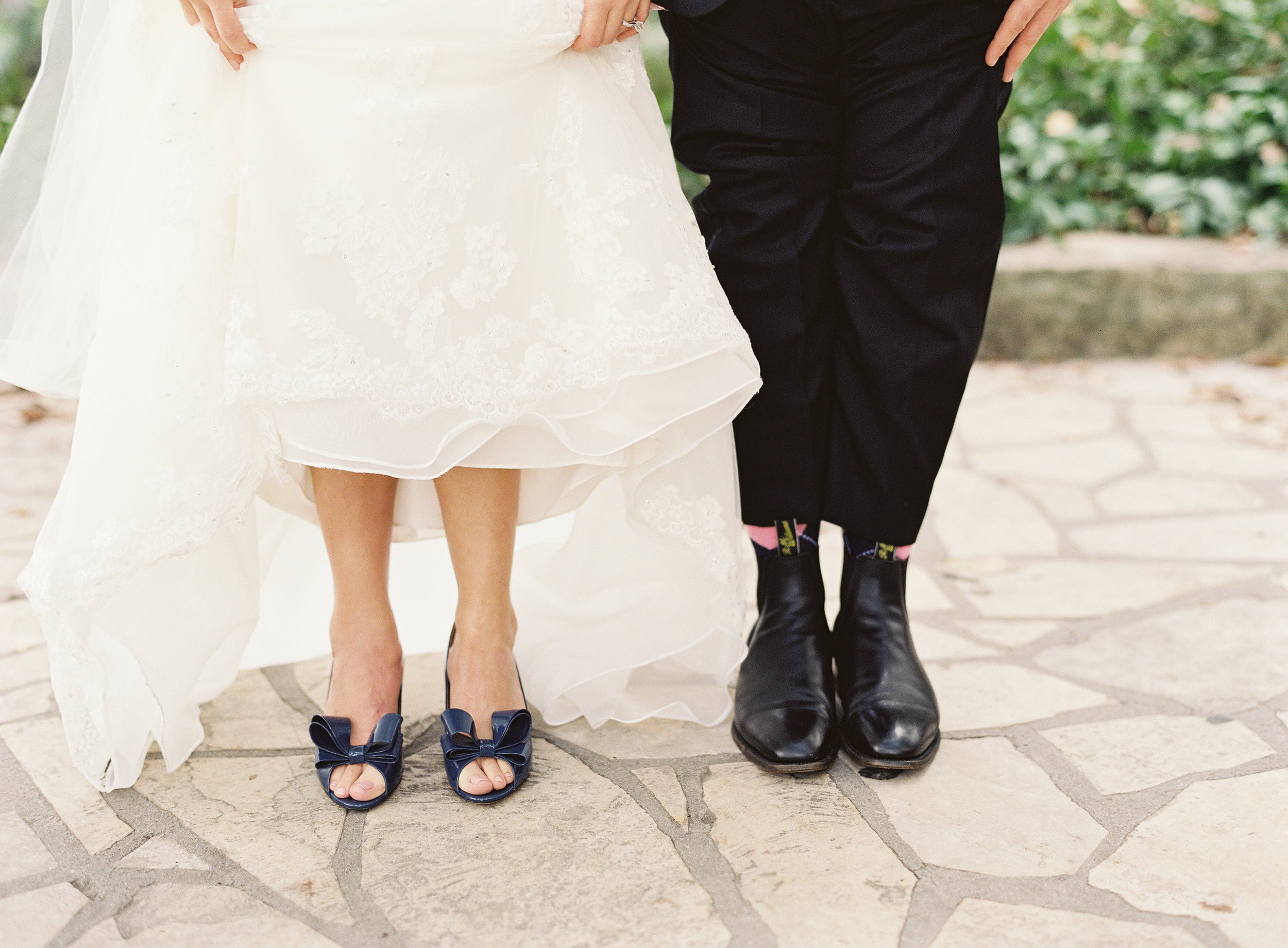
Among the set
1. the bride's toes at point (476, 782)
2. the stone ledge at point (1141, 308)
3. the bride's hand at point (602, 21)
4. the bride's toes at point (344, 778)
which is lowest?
the stone ledge at point (1141, 308)

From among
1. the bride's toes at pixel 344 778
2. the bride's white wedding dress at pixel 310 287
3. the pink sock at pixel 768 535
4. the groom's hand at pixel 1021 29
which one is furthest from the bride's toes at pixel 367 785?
the groom's hand at pixel 1021 29

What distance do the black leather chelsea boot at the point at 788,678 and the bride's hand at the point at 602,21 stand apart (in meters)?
0.72

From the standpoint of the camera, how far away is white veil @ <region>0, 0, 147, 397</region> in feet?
4.39

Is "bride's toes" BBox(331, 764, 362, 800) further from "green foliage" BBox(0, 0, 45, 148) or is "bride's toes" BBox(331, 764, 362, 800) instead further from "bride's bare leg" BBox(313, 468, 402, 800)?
"green foliage" BBox(0, 0, 45, 148)

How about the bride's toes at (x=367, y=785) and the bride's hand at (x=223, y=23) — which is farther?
the bride's toes at (x=367, y=785)

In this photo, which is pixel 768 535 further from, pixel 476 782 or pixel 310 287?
pixel 310 287

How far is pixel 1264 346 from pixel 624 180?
9.55 feet

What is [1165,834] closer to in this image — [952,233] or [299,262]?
[952,233]

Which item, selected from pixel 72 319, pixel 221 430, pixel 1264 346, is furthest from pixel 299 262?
pixel 1264 346

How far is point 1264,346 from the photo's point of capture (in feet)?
11.3

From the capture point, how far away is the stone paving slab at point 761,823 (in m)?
1.16

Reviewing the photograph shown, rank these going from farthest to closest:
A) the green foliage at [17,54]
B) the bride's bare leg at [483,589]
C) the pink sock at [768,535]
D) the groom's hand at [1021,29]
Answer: the green foliage at [17,54] → the pink sock at [768,535] → the bride's bare leg at [483,589] → the groom's hand at [1021,29]

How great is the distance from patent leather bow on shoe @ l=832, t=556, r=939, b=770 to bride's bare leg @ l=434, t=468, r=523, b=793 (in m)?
0.45

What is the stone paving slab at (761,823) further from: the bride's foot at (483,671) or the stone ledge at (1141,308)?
the stone ledge at (1141,308)
